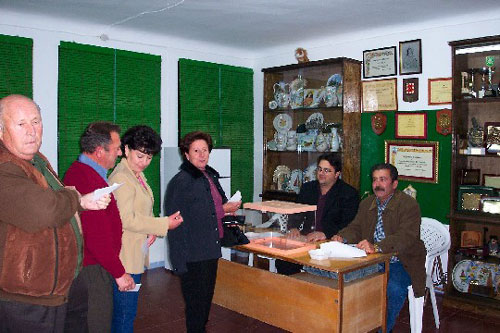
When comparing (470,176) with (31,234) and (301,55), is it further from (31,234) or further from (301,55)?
(31,234)

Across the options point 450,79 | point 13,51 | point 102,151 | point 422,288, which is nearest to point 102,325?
point 102,151

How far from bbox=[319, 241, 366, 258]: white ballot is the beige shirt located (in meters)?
1.08

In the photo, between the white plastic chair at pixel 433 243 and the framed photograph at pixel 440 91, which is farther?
the framed photograph at pixel 440 91

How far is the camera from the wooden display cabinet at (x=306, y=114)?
5.02 metres

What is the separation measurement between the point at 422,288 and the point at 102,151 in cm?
235

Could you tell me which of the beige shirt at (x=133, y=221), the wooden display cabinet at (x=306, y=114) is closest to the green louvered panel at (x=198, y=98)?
the wooden display cabinet at (x=306, y=114)

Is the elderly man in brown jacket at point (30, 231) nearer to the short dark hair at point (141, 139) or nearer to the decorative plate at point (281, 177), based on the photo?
the short dark hair at point (141, 139)

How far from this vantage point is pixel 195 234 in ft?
9.59

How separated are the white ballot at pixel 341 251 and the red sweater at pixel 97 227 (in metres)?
1.36

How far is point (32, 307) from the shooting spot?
1.71 m

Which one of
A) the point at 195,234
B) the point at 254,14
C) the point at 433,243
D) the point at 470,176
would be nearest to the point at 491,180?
the point at 470,176

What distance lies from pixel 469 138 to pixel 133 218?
3211 mm

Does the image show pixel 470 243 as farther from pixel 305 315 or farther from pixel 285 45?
pixel 285 45

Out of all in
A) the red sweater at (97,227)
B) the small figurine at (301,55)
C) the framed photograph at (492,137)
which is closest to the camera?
the red sweater at (97,227)
